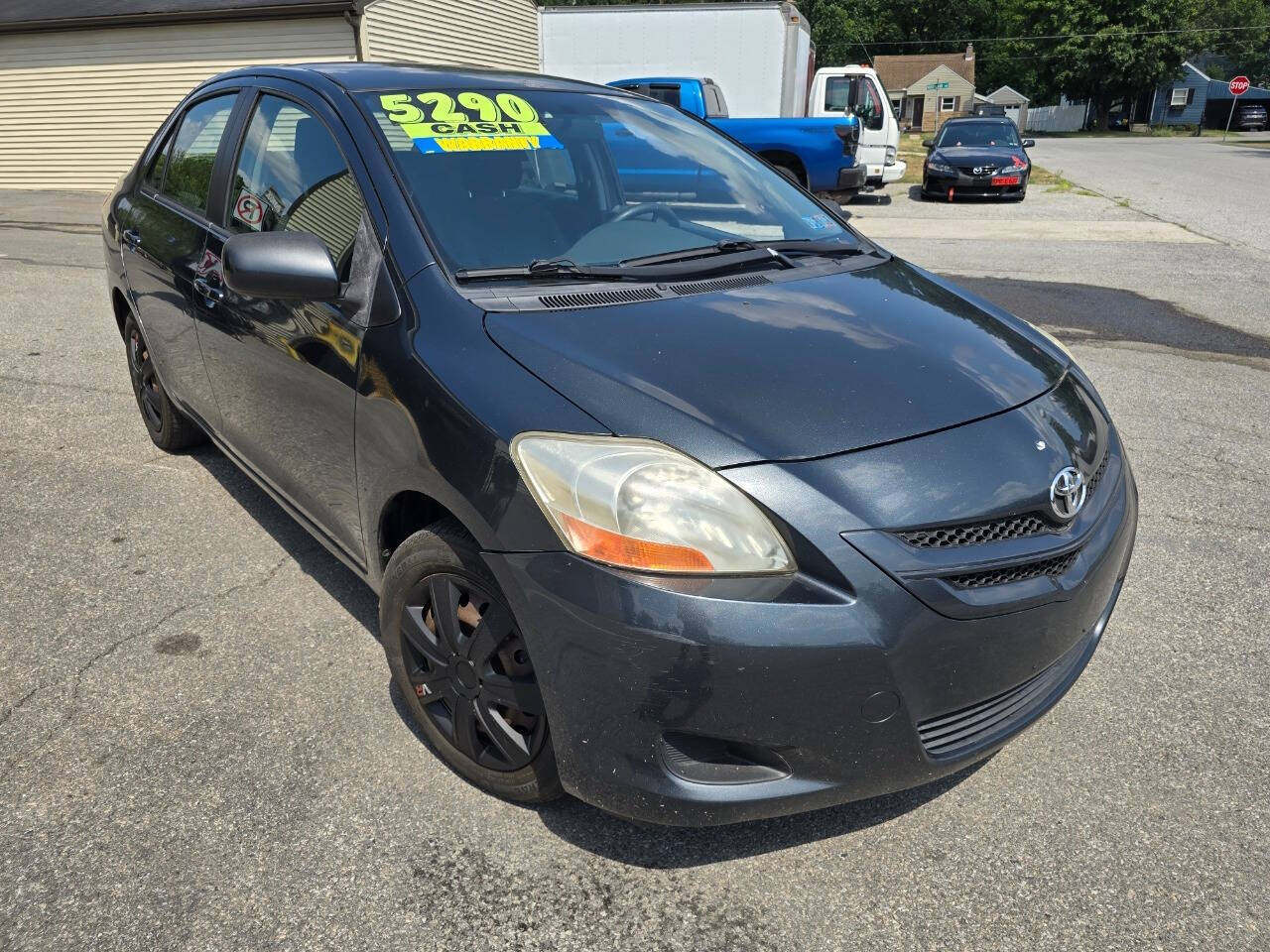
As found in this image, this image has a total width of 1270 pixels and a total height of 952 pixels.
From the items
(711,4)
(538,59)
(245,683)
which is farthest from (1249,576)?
(538,59)

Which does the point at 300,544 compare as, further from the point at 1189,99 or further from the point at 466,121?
the point at 1189,99

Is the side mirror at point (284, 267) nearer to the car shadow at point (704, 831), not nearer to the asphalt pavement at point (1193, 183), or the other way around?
the car shadow at point (704, 831)

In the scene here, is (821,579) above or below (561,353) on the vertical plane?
below

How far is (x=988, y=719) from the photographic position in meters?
2.12

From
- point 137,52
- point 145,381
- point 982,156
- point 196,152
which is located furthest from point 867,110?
point 196,152

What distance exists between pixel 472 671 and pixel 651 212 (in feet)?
5.55

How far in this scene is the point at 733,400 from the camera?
6.94 ft

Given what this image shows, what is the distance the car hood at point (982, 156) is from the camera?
16500 millimetres

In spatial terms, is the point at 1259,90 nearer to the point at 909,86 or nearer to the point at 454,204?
the point at 909,86

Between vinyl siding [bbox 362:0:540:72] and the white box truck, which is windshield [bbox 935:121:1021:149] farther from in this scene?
vinyl siding [bbox 362:0:540:72]

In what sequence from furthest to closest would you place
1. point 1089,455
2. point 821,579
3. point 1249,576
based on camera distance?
1. point 1249,576
2. point 1089,455
3. point 821,579

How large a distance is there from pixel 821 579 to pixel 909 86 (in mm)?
87980

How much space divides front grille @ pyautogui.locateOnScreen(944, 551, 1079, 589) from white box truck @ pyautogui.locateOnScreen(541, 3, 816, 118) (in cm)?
1796

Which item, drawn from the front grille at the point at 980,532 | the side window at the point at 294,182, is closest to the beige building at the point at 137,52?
the side window at the point at 294,182
